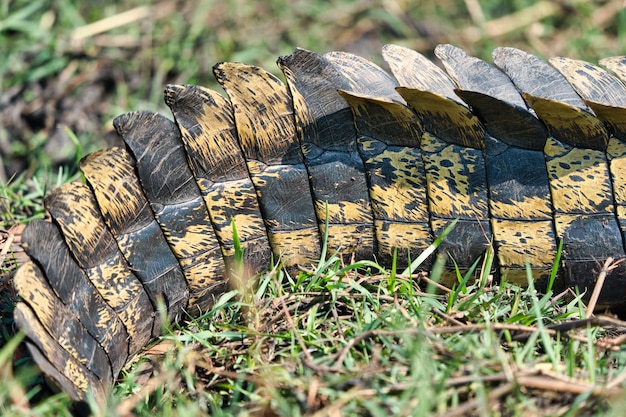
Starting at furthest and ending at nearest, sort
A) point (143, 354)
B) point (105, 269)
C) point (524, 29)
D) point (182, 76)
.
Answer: point (524, 29), point (182, 76), point (143, 354), point (105, 269)

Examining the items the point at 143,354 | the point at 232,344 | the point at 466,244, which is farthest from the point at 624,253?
the point at 143,354

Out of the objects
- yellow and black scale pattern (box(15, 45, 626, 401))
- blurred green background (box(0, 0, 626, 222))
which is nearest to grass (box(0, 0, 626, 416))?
yellow and black scale pattern (box(15, 45, 626, 401))

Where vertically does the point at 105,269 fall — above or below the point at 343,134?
below

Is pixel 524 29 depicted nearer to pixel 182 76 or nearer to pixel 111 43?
pixel 182 76

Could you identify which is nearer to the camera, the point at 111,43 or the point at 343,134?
the point at 343,134

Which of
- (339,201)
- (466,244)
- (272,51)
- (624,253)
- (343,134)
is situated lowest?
(624,253)

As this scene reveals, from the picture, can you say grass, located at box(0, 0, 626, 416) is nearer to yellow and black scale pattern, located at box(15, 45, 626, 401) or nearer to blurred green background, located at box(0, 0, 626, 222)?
yellow and black scale pattern, located at box(15, 45, 626, 401)

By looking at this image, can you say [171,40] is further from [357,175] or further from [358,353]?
[358,353]

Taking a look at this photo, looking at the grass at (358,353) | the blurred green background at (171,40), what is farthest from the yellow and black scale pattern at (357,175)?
the blurred green background at (171,40)

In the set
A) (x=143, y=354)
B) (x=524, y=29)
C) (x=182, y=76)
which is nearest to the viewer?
(x=143, y=354)

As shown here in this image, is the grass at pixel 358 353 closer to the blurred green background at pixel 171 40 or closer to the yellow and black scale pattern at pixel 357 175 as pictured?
the yellow and black scale pattern at pixel 357 175
